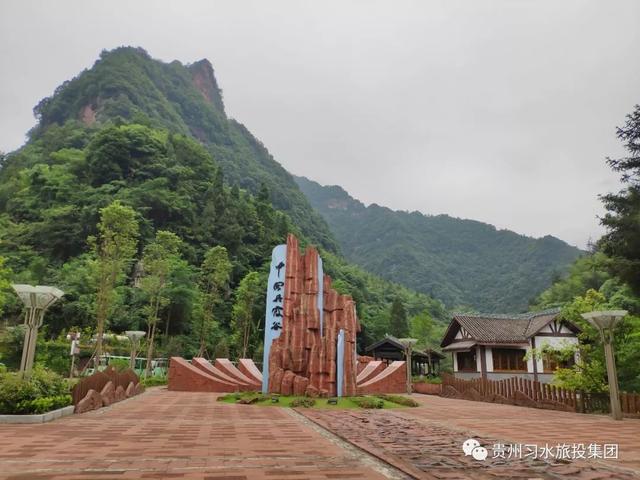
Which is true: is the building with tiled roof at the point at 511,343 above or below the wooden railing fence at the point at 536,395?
above

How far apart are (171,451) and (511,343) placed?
74.1 feet

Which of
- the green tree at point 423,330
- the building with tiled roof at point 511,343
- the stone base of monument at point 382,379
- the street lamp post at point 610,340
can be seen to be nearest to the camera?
the street lamp post at point 610,340

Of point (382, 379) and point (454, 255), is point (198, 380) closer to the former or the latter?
point (382, 379)

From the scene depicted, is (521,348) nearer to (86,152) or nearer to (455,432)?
(455,432)

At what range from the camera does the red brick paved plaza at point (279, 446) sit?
189 inches

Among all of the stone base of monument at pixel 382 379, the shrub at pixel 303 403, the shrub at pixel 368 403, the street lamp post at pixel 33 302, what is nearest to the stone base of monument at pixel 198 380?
the stone base of monument at pixel 382 379

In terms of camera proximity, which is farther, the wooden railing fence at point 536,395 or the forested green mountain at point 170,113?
the forested green mountain at point 170,113

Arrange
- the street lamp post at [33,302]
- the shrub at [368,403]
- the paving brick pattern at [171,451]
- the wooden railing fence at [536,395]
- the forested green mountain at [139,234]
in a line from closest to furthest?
the paving brick pattern at [171,451], the street lamp post at [33,302], the wooden railing fence at [536,395], the shrub at [368,403], the forested green mountain at [139,234]

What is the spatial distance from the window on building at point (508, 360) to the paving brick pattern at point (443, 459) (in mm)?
17786

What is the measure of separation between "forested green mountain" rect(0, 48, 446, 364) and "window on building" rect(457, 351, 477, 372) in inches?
530

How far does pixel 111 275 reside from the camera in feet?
69.4

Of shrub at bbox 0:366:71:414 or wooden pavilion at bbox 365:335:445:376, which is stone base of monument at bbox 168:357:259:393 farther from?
wooden pavilion at bbox 365:335:445:376

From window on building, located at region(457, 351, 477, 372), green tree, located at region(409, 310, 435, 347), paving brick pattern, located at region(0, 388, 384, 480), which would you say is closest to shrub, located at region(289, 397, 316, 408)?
paving brick pattern, located at region(0, 388, 384, 480)

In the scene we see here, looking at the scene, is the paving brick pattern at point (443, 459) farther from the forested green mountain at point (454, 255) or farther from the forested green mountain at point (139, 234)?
the forested green mountain at point (454, 255)
